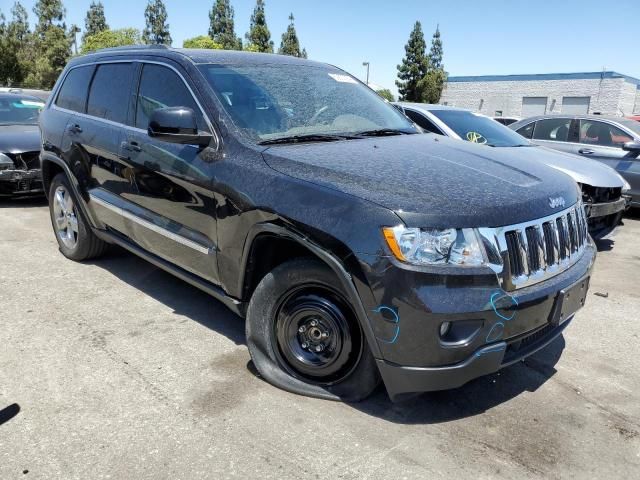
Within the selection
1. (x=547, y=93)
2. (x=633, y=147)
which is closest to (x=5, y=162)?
(x=633, y=147)

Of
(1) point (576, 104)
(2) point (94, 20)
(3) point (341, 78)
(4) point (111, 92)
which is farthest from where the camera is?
(2) point (94, 20)

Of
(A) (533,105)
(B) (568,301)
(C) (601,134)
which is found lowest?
Result: (A) (533,105)

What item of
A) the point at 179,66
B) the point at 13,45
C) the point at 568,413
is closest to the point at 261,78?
the point at 179,66

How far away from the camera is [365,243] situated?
8.27 feet

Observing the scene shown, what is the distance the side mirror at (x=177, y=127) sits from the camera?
3.22m

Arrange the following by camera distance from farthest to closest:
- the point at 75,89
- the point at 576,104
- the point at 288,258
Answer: the point at 576,104 < the point at 75,89 < the point at 288,258

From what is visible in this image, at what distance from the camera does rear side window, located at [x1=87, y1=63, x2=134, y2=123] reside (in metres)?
4.27

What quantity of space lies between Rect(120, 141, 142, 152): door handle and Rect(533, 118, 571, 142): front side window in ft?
23.8

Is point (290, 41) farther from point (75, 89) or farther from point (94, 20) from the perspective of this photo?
point (75, 89)

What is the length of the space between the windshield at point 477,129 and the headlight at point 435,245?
4.51 metres

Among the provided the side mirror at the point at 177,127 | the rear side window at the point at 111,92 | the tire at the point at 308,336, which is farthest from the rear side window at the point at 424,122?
the tire at the point at 308,336

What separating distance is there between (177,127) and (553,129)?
24.7ft

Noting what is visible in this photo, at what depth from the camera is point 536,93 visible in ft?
138

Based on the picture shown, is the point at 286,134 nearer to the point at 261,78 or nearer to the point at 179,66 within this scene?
the point at 261,78
